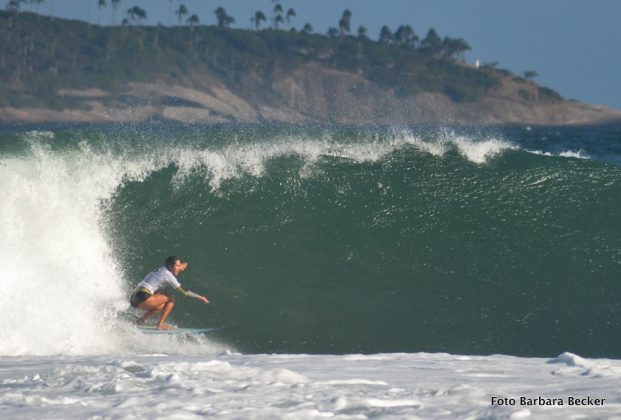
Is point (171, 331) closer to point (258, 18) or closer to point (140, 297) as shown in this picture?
point (140, 297)

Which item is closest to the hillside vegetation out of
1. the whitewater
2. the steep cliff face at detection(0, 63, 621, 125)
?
the steep cliff face at detection(0, 63, 621, 125)

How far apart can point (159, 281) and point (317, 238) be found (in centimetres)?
325

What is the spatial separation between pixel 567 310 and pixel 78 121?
118 meters

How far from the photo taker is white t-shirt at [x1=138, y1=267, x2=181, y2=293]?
10.3 meters

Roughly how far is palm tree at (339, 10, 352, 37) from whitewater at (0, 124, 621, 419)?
15490 cm

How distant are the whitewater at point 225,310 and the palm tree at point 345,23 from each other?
508 feet

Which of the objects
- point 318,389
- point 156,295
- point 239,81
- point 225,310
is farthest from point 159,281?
point 239,81

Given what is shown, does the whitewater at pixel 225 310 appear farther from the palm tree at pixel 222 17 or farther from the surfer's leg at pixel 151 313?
the palm tree at pixel 222 17

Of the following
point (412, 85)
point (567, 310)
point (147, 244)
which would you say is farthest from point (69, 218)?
point (412, 85)

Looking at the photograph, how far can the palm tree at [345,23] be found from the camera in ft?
553

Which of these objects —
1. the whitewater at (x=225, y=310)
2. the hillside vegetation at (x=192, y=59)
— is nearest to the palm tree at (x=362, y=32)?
the hillside vegetation at (x=192, y=59)

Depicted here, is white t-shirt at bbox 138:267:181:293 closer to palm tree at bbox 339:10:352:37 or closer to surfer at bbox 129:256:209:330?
surfer at bbox 129:256:209:330

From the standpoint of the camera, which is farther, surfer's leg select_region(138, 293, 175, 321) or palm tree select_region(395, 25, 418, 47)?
palm tree select_region(395, 25, 418, 47)

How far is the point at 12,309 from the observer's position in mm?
9773
